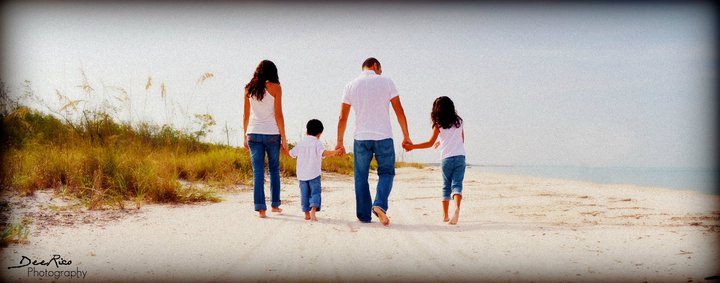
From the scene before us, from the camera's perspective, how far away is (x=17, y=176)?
19.9 feet

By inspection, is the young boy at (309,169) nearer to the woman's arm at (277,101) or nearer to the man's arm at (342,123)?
the man's arm at (342,123)

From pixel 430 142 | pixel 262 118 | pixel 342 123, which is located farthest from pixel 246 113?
pixel 430 142

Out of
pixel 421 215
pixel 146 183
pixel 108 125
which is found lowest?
pixel 421 215

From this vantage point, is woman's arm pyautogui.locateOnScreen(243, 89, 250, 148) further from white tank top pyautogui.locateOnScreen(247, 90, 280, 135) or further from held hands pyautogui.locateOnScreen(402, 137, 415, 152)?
held hands pyautogui.locateOnScreen(402, 137, 415, 152)

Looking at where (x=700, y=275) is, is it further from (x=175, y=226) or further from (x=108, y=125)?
(x=108, y=125)

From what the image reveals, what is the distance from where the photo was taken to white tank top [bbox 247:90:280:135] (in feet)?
17.0

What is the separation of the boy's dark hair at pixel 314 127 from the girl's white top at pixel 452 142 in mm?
1356

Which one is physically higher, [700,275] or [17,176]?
[17,176]

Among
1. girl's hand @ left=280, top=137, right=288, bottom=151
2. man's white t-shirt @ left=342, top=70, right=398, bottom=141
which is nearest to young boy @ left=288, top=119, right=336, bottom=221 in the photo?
girl's hand @ left=280, top=137, right=288, bottom=151

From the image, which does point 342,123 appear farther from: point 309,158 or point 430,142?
point 430,142

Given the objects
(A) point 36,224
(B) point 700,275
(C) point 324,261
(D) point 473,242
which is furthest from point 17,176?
(B) point 700,275

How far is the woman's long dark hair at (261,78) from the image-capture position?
17.0ft

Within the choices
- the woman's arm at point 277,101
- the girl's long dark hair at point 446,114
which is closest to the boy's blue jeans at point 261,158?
the woman's arm at point 277,101

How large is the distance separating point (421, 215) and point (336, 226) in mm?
1374
